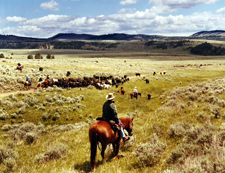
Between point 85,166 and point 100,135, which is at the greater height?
point 100,135

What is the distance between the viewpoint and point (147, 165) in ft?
19.7

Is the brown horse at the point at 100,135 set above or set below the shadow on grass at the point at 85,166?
above

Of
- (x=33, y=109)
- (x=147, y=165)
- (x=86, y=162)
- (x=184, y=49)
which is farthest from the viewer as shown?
(x=184, y=49)

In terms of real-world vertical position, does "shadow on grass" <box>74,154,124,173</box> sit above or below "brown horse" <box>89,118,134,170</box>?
below

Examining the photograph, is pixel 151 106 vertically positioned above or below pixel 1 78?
below

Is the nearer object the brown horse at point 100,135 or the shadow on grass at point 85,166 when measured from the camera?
the brown horse at point 100,135

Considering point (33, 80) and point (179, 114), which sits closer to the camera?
point (179, 114)

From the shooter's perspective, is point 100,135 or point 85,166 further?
point 85,166

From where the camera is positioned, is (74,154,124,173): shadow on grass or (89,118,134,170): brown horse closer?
(89,118,134,170): brown horse

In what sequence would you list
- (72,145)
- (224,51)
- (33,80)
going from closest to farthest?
(72,145) → (33,80) → (224,51)

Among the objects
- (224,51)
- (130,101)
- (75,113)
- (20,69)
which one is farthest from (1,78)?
(224,51)

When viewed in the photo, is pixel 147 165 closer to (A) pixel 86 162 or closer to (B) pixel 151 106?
(A) pixel 86 162

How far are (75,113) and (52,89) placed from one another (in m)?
8.17

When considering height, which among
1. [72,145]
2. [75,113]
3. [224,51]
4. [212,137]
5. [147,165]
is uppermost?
[224,51]
